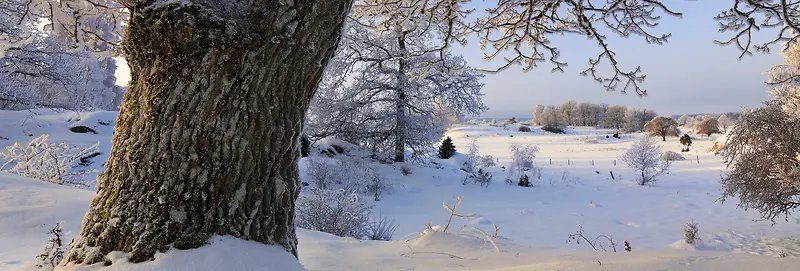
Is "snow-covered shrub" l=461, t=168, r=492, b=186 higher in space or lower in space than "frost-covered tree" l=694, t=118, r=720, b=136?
lower

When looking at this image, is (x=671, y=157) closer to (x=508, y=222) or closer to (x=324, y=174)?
(x=508, y=222)

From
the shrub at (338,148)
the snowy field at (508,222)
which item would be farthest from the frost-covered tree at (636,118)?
the shrub at (338,148)

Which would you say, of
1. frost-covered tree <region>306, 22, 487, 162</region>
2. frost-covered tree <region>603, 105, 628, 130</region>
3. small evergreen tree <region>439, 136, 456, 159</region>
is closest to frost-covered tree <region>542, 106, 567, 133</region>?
frost-covered tree <region>603, 105, 628, 130</region>

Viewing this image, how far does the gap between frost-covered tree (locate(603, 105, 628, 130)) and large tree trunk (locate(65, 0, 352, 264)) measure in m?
58.5

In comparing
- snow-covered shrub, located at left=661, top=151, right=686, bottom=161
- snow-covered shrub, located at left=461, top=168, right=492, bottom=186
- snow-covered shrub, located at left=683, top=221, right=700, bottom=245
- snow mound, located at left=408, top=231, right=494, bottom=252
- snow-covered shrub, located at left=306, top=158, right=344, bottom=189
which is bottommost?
snow-covered shrub, located at left=683, top=221, right=700, bottom=245

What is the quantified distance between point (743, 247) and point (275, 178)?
8.94 m

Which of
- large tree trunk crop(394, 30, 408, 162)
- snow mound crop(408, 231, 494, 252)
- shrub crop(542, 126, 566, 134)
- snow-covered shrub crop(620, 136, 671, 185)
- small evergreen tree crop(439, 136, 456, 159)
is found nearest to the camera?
snow mound crop(408, 231, 494, 252)

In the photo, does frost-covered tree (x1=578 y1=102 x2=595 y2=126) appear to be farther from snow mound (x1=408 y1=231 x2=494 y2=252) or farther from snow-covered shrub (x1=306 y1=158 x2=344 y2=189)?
snow mound (x1=408 y1=231 x2=494 y2=252)

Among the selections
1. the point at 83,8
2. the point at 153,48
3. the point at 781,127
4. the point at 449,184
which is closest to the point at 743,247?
the point at 781,127

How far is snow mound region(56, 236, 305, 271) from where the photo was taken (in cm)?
132

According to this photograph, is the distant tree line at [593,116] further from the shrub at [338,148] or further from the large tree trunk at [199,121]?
the large tree trunk at [199,121]

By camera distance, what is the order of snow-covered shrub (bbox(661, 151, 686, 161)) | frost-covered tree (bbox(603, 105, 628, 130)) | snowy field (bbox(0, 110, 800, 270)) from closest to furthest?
1. snowy field (bbox(0, 110, 800, 270))
2. snow-covered shrub (bbox(661, 151, 686, 161))
3. frost-covered tree (bbox(603, 105, 628, 130))

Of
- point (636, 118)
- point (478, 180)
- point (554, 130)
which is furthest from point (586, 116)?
point (478, 180)

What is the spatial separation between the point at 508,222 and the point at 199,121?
304 inches
